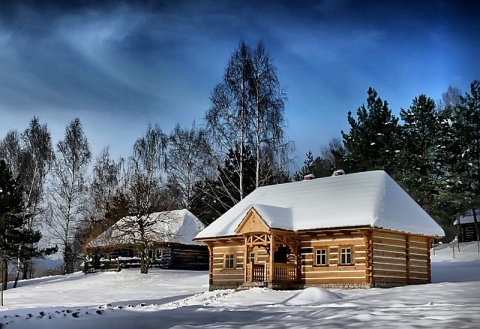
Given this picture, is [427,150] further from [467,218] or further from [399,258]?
[399,258]

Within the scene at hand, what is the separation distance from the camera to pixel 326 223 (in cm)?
2794

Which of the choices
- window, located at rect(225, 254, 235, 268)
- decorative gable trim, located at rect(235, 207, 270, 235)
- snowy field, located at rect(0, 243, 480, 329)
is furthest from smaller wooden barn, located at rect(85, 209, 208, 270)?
decorative gable trim, located at rect(235, 207, 270, 235)

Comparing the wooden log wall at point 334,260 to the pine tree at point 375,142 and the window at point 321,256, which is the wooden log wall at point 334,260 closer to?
the window at point 321,256

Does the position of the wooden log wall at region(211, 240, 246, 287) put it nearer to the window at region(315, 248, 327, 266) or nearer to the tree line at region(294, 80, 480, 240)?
the window at region(315, 248, 327, 266)

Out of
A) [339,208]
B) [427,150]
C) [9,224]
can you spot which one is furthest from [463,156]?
[9,224]

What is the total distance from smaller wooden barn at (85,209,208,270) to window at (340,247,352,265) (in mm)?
17551

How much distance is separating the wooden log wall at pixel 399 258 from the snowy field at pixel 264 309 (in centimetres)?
242

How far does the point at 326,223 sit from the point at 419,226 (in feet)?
16.1

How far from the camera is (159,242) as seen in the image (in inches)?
1670

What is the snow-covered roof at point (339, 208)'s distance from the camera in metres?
27.7

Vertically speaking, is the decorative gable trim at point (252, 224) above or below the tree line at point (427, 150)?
below

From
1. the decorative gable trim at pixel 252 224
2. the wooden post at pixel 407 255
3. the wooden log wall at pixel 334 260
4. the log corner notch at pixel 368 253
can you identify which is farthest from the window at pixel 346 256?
the decorative gable trim at pixel 252 224

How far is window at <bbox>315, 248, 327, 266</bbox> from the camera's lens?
94.2ft

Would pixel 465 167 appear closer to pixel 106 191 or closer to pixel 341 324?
pixel 106 191
